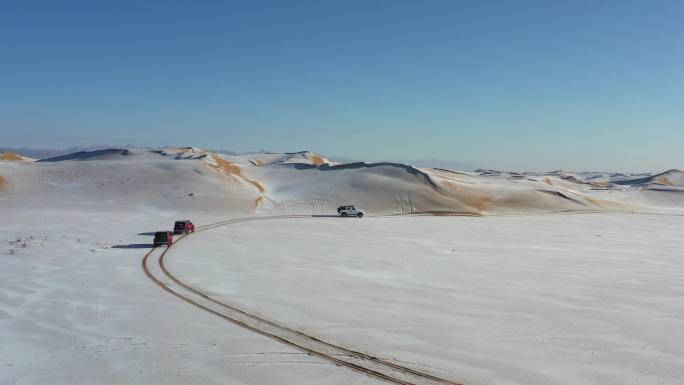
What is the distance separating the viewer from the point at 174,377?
411 inches

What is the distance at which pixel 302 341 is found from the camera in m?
12.7

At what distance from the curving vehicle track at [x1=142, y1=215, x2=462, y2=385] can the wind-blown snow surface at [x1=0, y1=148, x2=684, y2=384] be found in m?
0.39

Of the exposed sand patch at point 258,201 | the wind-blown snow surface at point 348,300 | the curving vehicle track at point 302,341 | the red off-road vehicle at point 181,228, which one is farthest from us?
the exposed sand patch at point 258,201

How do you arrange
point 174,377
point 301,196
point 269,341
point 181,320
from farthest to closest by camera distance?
point 301,196
point 181,320
point 269,341
point 174,377

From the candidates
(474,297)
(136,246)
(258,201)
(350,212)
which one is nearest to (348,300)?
(474,297)

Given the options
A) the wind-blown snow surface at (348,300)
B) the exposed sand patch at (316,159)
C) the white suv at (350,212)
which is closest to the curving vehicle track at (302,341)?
the wind-blown snow surface at (348,300)

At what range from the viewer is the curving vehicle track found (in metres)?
10.6

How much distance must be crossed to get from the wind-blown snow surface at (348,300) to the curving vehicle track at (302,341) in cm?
39

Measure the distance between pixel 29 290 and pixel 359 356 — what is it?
13.6 meters

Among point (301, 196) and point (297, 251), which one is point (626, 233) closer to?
point (297, 251)

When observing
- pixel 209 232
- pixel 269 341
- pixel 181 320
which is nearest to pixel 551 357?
pixel 269 341

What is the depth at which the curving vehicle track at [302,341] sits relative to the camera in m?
10.6

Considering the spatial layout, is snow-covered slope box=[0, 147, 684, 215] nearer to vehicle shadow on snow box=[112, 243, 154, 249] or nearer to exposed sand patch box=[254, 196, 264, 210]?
exposed sand patch box=[254, 196, 264, 210]

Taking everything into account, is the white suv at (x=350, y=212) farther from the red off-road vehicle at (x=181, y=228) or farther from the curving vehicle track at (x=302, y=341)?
the curving vehicle track at (x=302, y=341)
